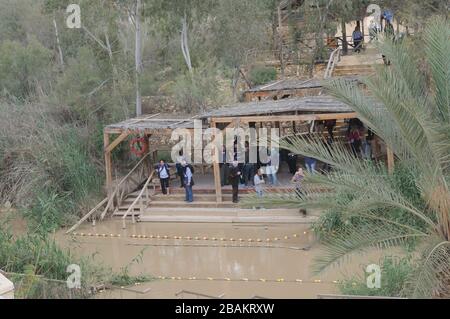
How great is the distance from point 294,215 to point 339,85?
10170 millimetres

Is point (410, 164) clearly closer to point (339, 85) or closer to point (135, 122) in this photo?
point (339, 85)

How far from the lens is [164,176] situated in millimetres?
21938

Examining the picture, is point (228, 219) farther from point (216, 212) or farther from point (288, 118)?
point (288, 118)

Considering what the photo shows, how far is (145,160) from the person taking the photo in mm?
24094

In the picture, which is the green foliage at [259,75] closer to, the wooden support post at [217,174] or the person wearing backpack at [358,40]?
the person wearing backpack at [358,40]

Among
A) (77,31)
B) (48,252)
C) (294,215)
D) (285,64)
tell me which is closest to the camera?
(48,252)

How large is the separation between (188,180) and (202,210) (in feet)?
3.14

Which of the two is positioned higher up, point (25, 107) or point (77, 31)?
point (77, 31)

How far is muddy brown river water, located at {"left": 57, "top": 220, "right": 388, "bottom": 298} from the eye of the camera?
14.5m

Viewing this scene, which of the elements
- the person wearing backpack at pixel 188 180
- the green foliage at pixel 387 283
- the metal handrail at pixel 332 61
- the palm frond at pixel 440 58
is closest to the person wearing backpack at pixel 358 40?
the metal handrail at pixel 332 61

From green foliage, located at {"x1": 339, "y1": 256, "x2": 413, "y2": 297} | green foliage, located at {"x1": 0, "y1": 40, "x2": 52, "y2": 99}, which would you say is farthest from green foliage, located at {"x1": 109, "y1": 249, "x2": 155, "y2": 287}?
green foliage, located at {"x1": 0, "y1": 40, "x2": 52, "y2": 99}

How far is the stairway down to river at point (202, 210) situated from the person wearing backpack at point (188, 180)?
0.19 metres
